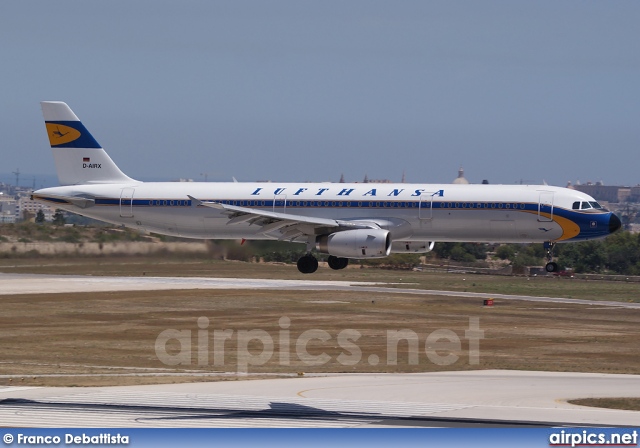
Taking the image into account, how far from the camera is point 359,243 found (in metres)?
55.6

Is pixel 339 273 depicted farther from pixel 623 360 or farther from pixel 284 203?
pixel 623 360

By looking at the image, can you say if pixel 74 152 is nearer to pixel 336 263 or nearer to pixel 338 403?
pixel 336 263

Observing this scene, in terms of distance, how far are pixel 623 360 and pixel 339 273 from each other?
51713 millimetres

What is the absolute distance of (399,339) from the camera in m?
50.7

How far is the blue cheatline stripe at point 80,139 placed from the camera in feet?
211

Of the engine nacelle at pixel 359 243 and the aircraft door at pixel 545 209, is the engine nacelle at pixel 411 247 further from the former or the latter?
the aircraft door at pixel 545 209

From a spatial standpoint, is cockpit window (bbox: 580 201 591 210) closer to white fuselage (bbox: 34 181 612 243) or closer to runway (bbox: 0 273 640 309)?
white fuselage (bbox: 34 181 612 243)

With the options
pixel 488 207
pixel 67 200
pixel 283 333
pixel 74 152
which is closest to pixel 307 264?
pixel 283 333

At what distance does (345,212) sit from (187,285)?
21.5 m

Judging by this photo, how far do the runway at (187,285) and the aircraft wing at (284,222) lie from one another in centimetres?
1720

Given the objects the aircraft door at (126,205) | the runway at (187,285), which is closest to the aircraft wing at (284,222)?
the aircraft door at (126,205)

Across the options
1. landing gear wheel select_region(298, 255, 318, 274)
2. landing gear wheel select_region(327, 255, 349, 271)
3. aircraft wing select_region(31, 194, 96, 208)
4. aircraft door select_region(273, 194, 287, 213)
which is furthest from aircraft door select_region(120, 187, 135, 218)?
landing gear wheel select_region(327, 255, 349, 271)

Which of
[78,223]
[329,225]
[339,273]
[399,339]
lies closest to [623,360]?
[399,339]

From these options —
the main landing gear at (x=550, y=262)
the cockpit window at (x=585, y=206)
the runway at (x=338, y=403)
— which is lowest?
the runway at (x=338, y=403)
